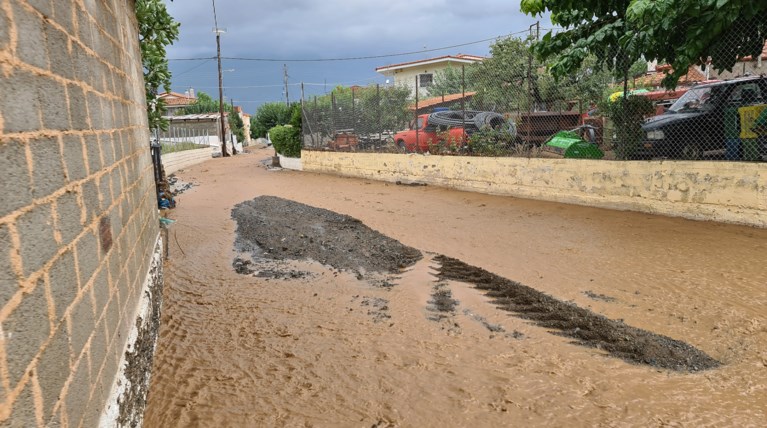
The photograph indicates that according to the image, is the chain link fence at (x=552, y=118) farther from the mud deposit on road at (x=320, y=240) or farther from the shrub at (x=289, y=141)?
the mud deposit on road at (x=320, y=240)

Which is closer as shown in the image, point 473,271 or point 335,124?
point 473,271

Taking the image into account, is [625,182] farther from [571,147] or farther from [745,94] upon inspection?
[745,94]

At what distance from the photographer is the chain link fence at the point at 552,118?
25.5ft

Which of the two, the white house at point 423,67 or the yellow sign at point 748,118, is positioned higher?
the white house at point 423,67

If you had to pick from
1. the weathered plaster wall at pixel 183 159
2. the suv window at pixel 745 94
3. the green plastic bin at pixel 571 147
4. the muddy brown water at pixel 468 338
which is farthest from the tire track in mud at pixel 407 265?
the weathered plaster wall at pixel 183 159

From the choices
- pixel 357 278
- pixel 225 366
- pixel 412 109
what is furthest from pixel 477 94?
pixel 225 366

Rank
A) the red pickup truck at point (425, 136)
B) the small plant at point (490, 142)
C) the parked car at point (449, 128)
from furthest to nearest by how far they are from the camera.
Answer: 1. the red pickup truck at point (425, 136)
2. the parked car at point (449, 128)
3. the small plant at point (490, 142)

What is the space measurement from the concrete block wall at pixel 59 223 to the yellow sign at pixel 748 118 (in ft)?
27.1

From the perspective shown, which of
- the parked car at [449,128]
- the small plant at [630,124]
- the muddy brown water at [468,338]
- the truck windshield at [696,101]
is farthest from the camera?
the parked car at [449,128]

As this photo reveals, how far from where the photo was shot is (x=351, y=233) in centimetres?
759

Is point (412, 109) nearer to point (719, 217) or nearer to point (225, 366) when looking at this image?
point (719, 217)

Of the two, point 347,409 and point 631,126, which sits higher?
point 631,126

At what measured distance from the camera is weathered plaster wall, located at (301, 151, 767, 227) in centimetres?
712

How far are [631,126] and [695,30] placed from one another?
2208 millimetres
